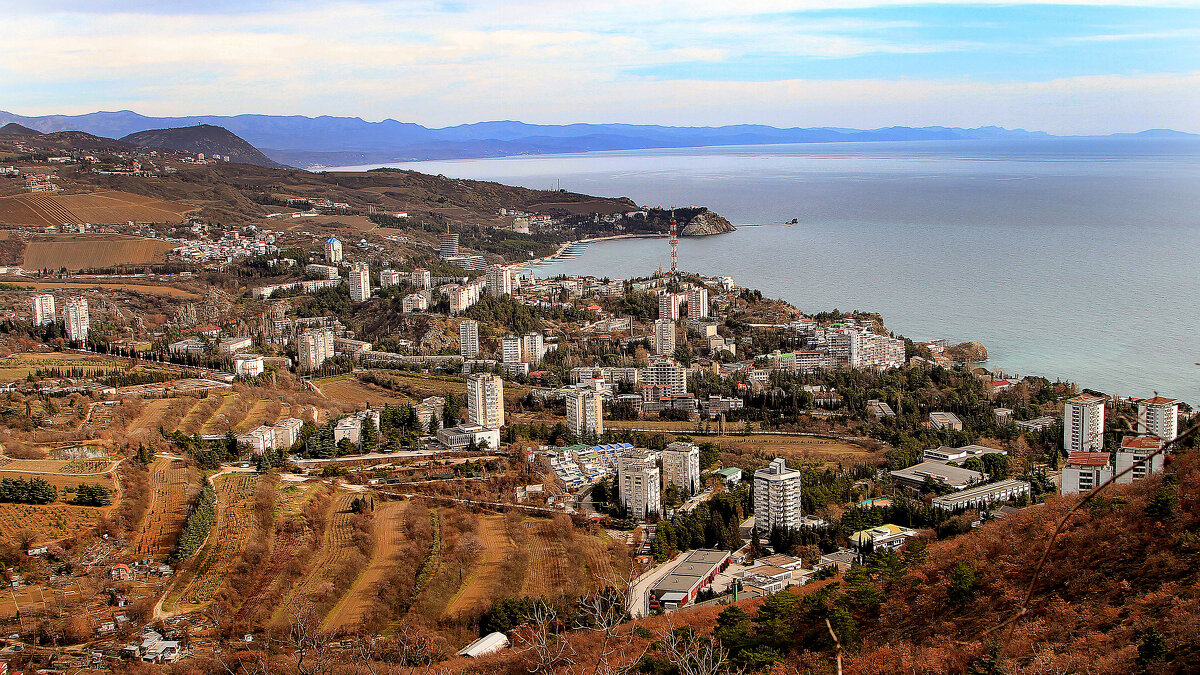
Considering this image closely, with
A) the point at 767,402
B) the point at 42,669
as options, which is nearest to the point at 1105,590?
the point at 42,669

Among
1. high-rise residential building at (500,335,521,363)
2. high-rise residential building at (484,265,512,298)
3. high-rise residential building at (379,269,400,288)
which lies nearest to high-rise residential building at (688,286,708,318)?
high-rise residential building at (484,265,512,298)

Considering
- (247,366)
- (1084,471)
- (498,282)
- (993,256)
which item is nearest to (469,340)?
(247,366)

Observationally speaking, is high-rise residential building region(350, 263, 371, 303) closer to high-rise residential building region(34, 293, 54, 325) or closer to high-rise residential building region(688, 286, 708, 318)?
high-rise residential building region(34, 293, 54, 325)

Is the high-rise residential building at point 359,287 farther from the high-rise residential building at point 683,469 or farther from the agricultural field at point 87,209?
the high-rise residential building at point 683,469

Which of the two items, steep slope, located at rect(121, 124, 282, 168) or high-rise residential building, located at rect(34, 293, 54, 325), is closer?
high-rise residential building, located at rect(34, 293, 54, 325)

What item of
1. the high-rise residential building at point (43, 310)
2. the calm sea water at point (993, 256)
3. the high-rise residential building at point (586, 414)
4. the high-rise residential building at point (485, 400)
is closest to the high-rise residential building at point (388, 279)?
the calm sea water at point (993, 256)

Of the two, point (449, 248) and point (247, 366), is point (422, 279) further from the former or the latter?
point (247, 366)

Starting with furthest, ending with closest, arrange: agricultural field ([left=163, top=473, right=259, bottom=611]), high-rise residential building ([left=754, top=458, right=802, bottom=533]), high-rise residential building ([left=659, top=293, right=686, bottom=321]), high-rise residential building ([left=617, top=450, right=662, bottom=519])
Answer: high-rise residential building ([left=659, top=293, right=686, bottom=321]), high-rise residential building ([left=617, top=450, right=662, bottom=519]), high-rise residential building ([left=754, top=458, right=802, bottom=533]), agricultural field ([left=163, top=473, right=259, bottom=611])
